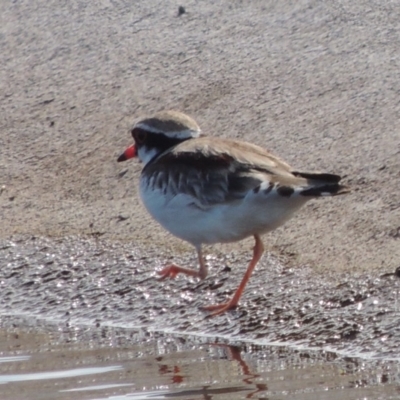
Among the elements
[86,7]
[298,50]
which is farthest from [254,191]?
[86,7]

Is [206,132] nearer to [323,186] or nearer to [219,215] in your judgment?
[219,215]

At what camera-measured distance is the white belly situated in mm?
7219

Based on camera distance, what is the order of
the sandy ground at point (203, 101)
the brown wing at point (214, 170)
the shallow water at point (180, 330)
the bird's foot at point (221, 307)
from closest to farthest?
the shallow water at point (180, 330)
the brown wing at point (214, 170)
the bird's foot at point (221, 307)
the sandy ground at point (203, 101)

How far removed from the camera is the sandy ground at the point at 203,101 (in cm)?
880

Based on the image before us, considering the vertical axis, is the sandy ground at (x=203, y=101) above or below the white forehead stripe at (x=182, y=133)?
above

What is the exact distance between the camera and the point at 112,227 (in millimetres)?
9219

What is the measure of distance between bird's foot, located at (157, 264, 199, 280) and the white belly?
0.20m

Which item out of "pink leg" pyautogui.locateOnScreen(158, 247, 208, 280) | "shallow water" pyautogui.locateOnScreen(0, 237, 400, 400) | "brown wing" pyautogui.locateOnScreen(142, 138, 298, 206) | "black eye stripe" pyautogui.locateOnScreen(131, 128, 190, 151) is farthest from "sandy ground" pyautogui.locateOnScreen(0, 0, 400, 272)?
"brown wing" pyautogui.locateOnScreen(142, 138, 298, 206)

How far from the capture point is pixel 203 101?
11.0 meters

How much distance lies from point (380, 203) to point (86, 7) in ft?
18.7

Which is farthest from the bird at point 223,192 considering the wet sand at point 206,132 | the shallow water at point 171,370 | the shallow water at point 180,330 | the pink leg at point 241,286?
the shallow water at point 171,370

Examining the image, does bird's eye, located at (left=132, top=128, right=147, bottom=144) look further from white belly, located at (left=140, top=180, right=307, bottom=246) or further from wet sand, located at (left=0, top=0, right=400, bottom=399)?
wet sand, located at (left=0, top=0, right=400, bottom=399)

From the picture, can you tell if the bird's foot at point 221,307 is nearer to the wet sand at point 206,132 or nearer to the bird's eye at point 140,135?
the wet sand at point 206,132

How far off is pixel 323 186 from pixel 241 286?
3.25 feet
